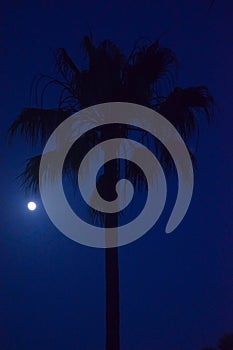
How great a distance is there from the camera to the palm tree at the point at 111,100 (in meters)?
4.25

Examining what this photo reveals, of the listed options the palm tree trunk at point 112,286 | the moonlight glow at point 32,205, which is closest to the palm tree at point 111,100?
the palm tree trunk at point 112,286

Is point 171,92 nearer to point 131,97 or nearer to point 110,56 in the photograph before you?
point 131,97

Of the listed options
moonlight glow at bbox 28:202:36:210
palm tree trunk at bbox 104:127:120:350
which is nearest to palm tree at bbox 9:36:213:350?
palm tree trunk at bbox 104:127:120:350

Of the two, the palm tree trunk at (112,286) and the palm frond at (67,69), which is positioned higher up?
the palm frond at (67,69)

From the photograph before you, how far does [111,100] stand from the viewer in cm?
443

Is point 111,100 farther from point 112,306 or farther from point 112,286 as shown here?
point 112,306

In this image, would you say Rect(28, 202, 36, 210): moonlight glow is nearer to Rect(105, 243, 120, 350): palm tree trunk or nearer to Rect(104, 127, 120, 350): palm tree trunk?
Rect(104, 127, 120, 350): palm tree trunk

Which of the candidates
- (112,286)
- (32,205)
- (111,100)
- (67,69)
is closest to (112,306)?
(112,286)

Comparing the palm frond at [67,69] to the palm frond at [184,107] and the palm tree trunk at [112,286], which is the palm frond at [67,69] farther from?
the palm tree trunk at [112,286]

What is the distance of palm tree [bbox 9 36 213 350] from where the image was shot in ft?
13.9

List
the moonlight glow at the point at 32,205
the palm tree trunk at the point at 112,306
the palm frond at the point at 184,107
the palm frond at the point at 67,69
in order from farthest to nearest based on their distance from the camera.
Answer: the moonlight glow at the point at 32,205
the palm frond at the point at 67,69
the palm frond at the point at 184,107
the palm tree trunk at the point at 112,306

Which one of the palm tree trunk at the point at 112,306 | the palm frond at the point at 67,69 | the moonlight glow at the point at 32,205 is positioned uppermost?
the palm frond at the point at 67,69

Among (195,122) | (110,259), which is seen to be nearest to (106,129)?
(195,122)

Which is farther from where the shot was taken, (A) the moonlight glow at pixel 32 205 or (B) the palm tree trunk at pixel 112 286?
(A) the moonlight glow at pixel 32 205
